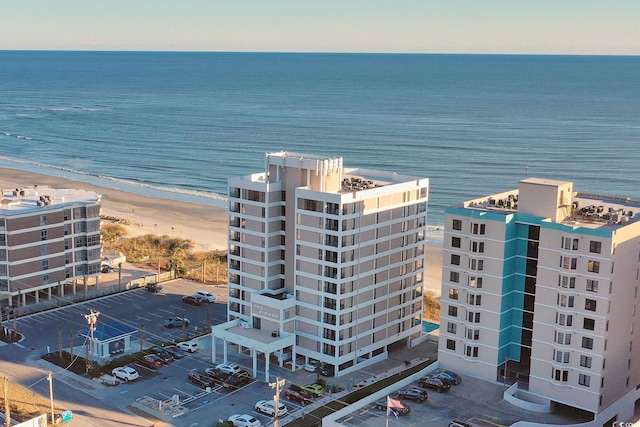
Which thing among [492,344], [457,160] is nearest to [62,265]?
[492,344]

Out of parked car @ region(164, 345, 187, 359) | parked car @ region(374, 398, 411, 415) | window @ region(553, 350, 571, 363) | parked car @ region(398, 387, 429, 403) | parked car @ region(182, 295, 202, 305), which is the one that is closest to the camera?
parked car @ region(374, 398, 411, 415)

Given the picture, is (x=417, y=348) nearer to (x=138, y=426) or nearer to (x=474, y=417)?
(x=474, y=417)

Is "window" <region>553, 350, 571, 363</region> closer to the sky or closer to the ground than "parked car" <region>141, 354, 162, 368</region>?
closer to the sky

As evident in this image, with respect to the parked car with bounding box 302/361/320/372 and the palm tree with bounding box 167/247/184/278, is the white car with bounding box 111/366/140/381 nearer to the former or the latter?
the parked car with bounding box 302/361/320/372

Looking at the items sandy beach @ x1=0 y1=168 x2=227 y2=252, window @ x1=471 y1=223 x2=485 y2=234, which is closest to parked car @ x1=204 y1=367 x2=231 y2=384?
window @ x1=471 y1=223 x2=485 y2=234

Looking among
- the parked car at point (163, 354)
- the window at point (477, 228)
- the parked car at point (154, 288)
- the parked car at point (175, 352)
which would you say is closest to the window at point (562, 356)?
the window at point (477, 228)

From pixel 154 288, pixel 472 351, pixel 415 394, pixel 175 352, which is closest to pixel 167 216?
pixel 154 288

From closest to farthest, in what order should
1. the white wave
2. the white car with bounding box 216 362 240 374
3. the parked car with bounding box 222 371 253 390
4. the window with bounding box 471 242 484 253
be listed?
the window with bounding box 471 242 484 253, the parked car with bounding box 222 371 253 390, the white car with bounding box 216 362 240 374, the white wave
